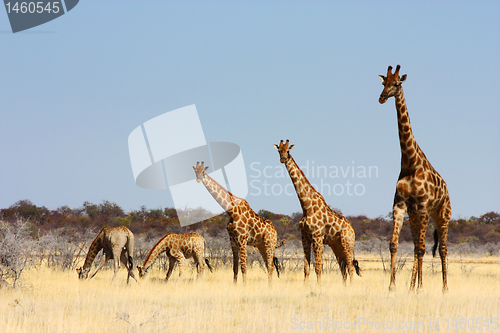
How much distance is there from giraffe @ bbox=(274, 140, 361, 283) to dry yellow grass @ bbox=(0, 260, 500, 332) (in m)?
0.98

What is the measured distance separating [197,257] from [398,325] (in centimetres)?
876

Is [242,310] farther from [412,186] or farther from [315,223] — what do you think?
[412,186]

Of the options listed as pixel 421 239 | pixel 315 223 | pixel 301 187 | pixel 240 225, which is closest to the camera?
pixel 421 239

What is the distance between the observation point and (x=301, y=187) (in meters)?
12.1

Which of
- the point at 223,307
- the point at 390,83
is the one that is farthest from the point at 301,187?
the point at 223,307

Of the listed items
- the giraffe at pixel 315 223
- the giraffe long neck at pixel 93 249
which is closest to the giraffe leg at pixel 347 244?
the giraffe at pixel 315 223

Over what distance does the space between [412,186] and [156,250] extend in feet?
26.4

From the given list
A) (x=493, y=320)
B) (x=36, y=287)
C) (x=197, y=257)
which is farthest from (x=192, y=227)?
(x=493, y=320)

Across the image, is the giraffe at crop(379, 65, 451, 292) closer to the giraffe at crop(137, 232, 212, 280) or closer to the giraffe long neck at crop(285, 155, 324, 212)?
the giraffe long neck at crop(285, 155, 324, 212)

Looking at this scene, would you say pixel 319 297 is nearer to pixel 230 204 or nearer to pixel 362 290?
pixel 362 290

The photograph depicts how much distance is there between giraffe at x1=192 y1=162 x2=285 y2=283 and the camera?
12.7 metres

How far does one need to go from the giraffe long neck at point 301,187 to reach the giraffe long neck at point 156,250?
4.82 metres

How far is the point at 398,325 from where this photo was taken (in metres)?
7.05

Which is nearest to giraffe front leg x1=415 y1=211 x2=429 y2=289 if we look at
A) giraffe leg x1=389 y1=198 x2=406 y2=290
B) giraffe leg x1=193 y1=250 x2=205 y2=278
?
giraffe leg x1=389 y1=198 x2=406 y2=290
